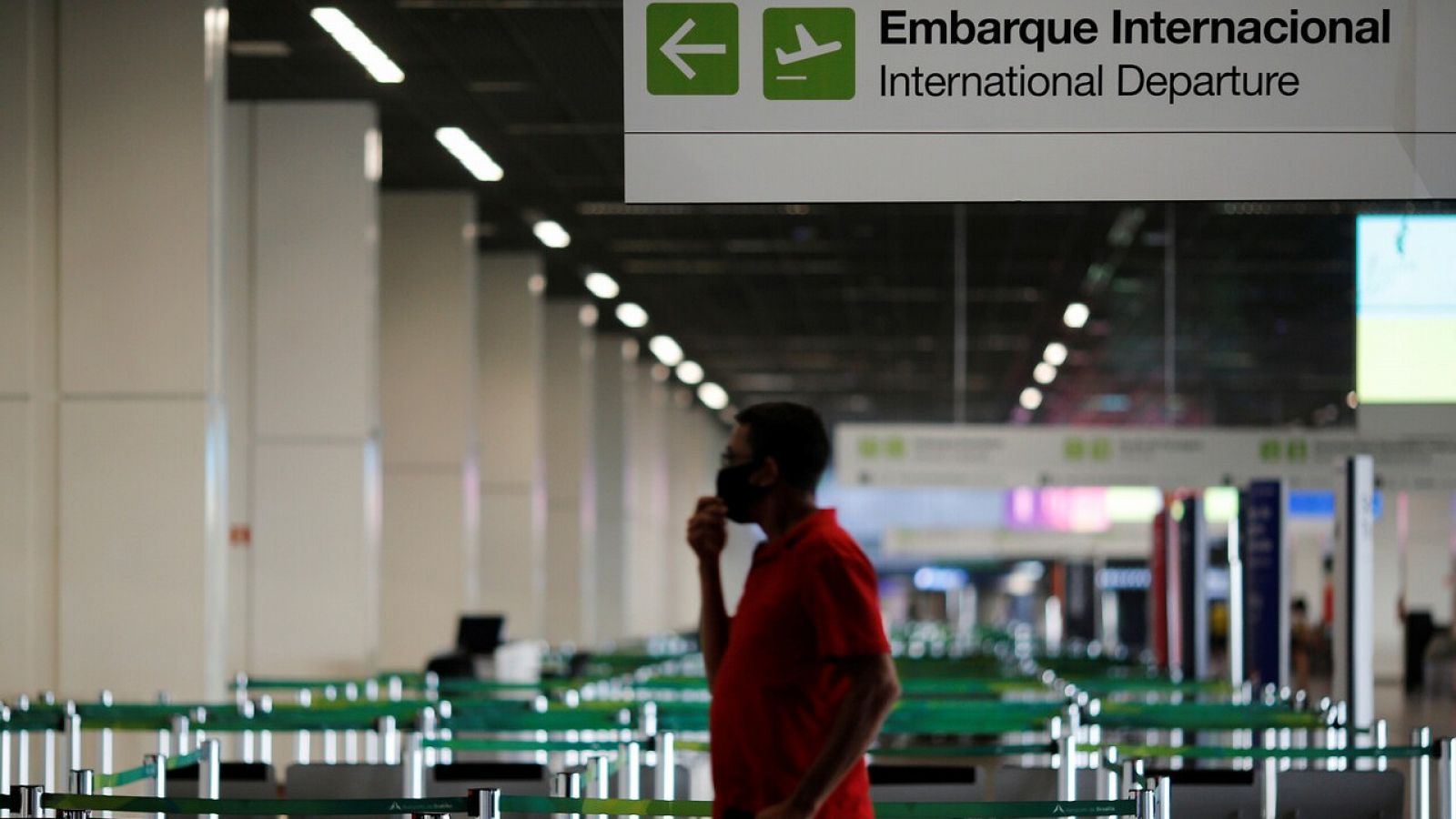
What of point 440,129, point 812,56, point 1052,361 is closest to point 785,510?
point 812,56

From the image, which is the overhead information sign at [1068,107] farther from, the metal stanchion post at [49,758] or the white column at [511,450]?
the white column at [511,450]

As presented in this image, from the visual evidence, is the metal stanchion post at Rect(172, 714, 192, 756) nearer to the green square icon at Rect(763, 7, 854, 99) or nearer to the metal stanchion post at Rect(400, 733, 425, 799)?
the metal stanchion post at Rect(400, 733, 425, 799)

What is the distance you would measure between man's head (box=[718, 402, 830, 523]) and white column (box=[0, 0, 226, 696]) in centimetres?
746

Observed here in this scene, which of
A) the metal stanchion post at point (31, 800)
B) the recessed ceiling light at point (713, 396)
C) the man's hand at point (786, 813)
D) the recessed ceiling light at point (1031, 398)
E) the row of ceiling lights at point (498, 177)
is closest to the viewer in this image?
the man's hand at point (786, 813)

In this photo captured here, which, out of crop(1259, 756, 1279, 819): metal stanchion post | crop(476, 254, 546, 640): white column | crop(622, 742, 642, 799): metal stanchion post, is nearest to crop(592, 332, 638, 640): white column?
crop(476, 254, 546, 640): white column

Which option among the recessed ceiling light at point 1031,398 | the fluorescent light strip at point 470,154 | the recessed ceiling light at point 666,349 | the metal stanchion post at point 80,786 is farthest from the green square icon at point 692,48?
the recessed ceiling light at point 1031,398

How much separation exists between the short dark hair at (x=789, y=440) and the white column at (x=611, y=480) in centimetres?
2685

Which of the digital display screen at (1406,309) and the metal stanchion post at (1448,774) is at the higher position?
the digital display screen at (1406,309)

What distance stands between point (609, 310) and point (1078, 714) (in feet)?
65.4

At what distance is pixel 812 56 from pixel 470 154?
11648 mm

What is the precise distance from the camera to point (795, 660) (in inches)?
161

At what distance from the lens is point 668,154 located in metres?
5.85

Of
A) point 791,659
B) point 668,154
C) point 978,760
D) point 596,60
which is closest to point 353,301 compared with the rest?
point 596,60

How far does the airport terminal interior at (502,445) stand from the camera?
6.59 meters
